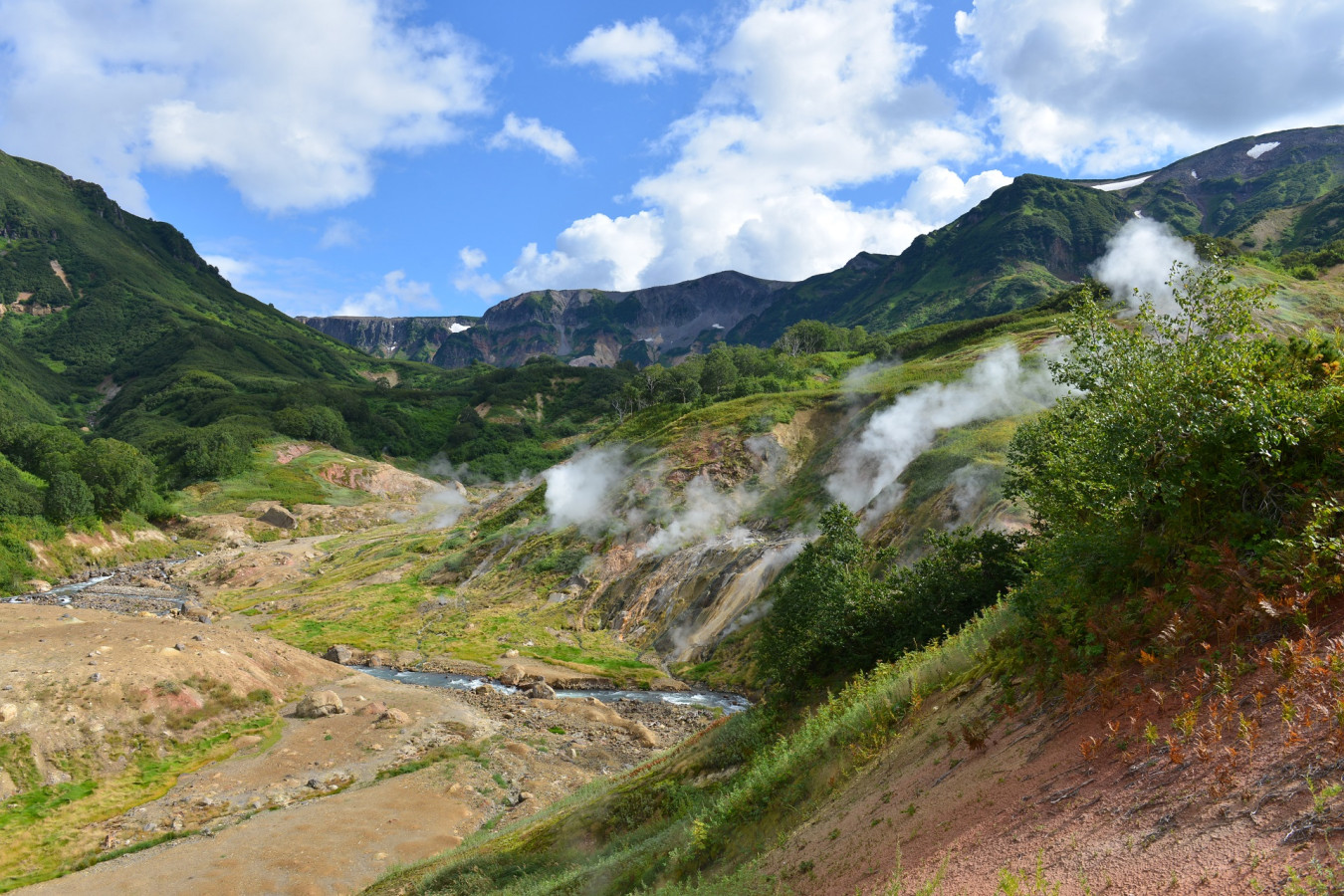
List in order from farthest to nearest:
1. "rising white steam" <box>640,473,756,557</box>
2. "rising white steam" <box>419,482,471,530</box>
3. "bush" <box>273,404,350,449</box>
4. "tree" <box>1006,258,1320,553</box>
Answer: "bush" <box>273,404,350,449</box>, "rising white steam" <box>419,482,471,530</box>, "rising white steam" <box>640,473,756,557</box>, "tree" <box>1006,258,1320,553</box>

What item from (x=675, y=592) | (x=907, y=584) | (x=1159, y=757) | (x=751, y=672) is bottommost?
(x=751, y=672)

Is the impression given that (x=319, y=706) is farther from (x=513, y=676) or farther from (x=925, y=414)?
(x=925, y=414)

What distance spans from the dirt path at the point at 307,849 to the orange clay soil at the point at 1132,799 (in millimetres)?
21218

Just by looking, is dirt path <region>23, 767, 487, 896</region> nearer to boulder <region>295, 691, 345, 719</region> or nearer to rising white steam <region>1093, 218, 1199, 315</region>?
boulder <region>295, 691, 345, 719</region>

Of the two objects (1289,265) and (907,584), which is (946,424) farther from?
(1289,265)

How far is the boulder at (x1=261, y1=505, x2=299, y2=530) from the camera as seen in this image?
369 ft

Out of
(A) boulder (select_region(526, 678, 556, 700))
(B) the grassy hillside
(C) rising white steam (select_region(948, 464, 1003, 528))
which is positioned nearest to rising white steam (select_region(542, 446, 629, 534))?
(A) boulder (select_region(526, 678, 556, 700))

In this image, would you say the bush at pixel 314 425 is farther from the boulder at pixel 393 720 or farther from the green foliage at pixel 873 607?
the green foliage at pixel 873 607

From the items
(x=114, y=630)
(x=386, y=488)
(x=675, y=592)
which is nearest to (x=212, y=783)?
(x=114, y=630)

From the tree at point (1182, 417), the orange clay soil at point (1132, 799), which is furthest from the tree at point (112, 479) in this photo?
the tree at point (1182, 417)

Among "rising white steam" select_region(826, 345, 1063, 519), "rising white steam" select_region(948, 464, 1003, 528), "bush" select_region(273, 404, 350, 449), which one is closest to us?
"rising white steam" select_region(948, 464, 1003, 528)

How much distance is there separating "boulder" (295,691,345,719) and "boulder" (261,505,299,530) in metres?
83.6

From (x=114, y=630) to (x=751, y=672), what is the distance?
3848 centimetres

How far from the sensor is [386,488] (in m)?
142
